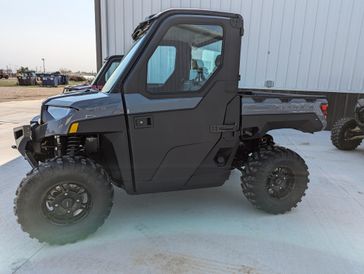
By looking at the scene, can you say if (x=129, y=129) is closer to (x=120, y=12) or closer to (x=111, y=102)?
(x=111, y=102)

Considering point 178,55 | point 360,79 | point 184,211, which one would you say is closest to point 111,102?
point 178,55

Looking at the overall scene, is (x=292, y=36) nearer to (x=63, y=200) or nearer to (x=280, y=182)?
(x=280, y=182)

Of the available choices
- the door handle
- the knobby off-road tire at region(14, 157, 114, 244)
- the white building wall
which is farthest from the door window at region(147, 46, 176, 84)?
the white building wall

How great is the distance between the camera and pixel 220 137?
106 inches

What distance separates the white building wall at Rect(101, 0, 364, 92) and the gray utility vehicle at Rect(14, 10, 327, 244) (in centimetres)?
557

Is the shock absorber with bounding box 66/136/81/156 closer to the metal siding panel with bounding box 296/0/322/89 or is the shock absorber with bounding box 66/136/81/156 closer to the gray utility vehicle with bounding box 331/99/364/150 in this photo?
the gray utility vehicle with bounding box 331/99/364/150

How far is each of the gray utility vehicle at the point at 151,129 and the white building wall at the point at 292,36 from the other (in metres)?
5.57

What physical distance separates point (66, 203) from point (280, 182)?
2129 millimetres

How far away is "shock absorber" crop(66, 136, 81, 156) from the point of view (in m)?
2.63

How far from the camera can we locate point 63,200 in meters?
2.36

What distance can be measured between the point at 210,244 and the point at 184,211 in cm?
64

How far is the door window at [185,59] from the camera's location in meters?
2.41

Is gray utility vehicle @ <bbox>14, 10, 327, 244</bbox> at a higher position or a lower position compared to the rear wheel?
higher

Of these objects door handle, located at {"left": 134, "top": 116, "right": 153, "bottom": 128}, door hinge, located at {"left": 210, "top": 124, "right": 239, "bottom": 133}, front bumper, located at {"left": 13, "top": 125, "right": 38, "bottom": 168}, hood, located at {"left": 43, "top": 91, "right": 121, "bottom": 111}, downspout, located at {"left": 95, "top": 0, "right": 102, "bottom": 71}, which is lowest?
front bumper, located at {"left": 13, "top": 125, "right": 38, "bottom": 168}
